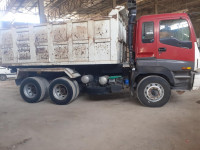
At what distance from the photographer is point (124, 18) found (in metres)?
6.07

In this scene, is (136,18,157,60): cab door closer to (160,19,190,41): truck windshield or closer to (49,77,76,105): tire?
(160,19,190,41): truck windshield

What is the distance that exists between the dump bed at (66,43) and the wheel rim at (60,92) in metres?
0.80

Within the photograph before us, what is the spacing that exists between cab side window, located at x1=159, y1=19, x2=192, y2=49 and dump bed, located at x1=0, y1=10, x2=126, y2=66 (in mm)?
1299

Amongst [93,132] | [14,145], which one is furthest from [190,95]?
[14,145]

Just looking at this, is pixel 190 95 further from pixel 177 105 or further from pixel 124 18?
pixel 124 18

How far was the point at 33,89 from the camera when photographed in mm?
6258

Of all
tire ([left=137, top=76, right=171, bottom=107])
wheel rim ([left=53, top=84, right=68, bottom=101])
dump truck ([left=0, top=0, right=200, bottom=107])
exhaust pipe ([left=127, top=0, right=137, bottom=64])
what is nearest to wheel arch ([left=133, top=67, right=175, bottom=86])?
dump truck ([left=0, top=0, right=200, bottom=107])

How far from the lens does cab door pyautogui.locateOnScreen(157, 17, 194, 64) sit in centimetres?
466

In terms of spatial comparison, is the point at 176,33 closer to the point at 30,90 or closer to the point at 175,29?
the point at 175,29

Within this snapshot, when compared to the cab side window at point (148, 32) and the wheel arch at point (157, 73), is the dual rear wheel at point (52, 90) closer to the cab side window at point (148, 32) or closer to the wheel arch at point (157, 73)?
the wheel arch at point (157, 73)

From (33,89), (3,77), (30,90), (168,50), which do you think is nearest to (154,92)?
(168,50)

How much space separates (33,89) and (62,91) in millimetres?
1230

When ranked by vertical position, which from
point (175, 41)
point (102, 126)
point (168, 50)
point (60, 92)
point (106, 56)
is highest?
point (175, 41)

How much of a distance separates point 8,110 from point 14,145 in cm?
260
